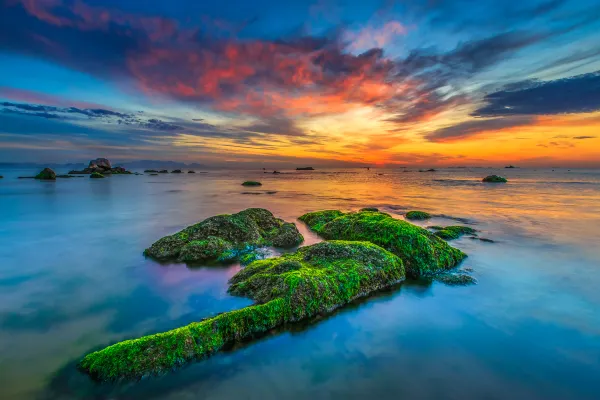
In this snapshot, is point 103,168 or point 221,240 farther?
point 103,168

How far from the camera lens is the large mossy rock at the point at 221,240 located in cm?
861

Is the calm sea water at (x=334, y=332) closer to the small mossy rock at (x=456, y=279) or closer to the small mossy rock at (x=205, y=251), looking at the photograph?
the small mossy rock at (x=456, y=279)

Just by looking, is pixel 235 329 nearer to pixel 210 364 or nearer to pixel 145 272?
pixel 210 364

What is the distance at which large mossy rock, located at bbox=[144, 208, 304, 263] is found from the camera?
28.2ft

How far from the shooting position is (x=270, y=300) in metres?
5.43

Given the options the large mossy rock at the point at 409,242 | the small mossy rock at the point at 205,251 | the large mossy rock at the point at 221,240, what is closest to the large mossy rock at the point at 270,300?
the large mossy rock at the point at 409,242

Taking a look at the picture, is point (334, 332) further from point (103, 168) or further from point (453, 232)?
point (103, 168)

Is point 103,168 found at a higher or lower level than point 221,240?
lower

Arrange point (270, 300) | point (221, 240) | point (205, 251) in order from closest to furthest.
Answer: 1. point (270, 300)
2. point (205, 251)
3. point (221, 240)

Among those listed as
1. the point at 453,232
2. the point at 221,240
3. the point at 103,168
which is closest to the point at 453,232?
the point at 453,232

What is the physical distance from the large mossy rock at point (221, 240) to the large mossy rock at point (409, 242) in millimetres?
2381

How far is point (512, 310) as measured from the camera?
19.6 feet

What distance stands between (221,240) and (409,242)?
5627 mm

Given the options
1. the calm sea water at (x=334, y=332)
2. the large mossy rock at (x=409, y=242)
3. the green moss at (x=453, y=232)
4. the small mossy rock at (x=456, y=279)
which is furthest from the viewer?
the green moss at (x=453, y=232)
